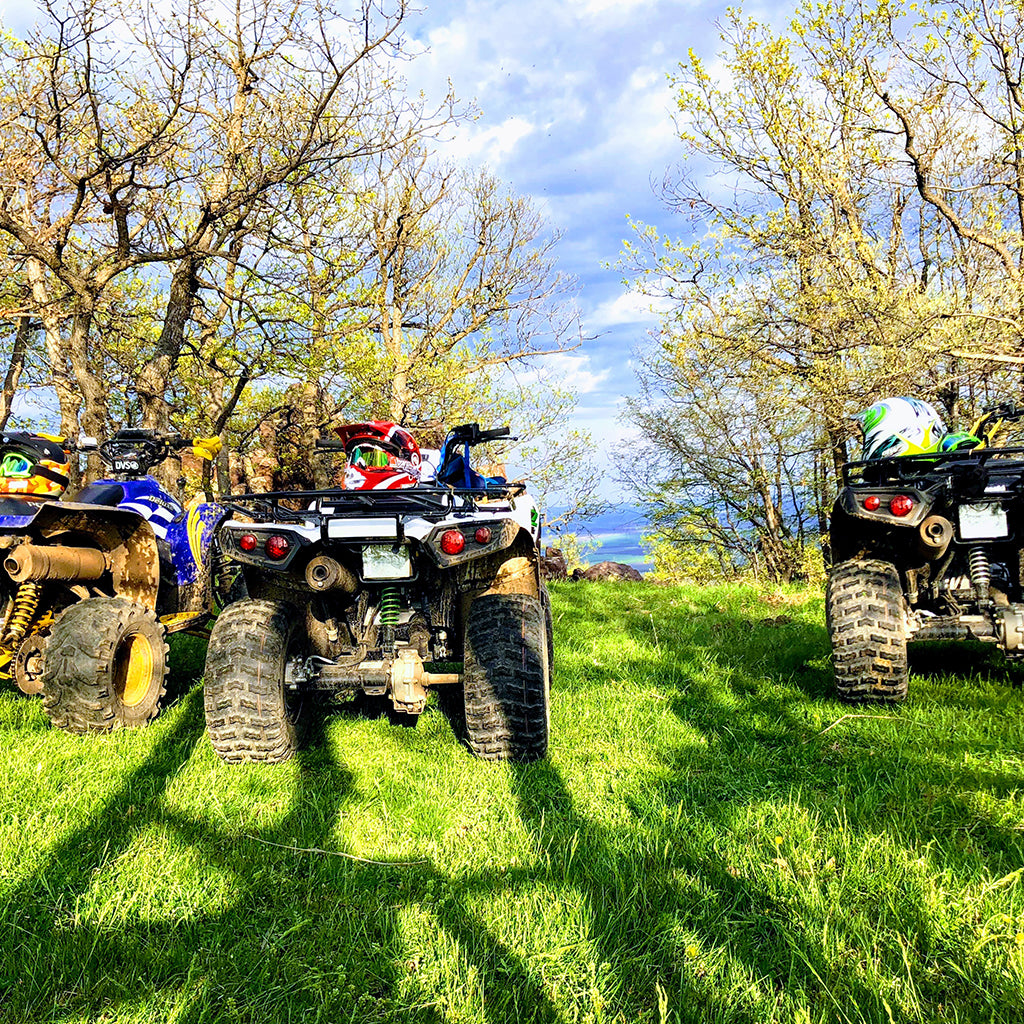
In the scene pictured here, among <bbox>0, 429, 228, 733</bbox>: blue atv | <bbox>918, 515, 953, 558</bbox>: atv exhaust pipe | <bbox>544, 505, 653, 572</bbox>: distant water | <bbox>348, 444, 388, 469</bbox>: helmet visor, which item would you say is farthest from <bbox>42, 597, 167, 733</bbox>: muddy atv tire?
<bbox>544, 505, 653, 572</bbox>: distant water

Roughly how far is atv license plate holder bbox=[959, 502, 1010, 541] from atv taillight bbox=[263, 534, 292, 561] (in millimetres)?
3790

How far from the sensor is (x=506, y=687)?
3.34 meters

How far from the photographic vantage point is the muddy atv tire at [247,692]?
131 inches

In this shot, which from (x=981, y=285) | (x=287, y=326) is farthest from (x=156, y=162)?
(x=981, y=285)

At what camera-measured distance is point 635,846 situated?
2600mm

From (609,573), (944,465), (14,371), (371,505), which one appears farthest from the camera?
(14,371)

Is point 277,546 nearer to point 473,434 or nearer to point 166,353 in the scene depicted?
point 473,434

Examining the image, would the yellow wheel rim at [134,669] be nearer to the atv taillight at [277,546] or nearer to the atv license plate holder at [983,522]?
the atv taillight at [277,546]

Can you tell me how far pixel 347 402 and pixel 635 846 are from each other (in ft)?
45.6

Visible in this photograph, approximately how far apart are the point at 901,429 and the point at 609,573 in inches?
338

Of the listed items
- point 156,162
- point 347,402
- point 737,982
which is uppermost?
point 156,162

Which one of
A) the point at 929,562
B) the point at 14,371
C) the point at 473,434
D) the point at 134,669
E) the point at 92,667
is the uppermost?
the point at 14,371

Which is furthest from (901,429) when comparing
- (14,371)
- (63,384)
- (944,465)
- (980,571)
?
(14,371)

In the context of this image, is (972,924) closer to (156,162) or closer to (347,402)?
(156,162)
